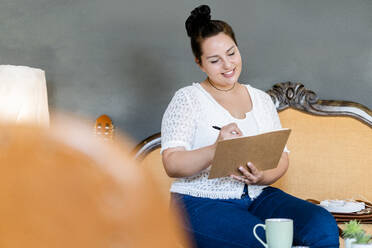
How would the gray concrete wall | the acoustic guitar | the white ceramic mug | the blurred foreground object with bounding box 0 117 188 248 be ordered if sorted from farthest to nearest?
the gray concrete wall < the acoustic guitar < the white ceramic mug < the blurred foreground object with bounding box 0 117 188 248

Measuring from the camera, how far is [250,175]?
64.9 inches

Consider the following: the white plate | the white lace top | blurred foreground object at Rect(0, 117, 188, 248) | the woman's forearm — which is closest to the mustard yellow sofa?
the white plate

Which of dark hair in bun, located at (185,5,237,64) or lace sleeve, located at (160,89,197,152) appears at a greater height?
dark hair in bun, located at (185,5,237,64)

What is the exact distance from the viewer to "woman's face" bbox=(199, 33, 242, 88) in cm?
190

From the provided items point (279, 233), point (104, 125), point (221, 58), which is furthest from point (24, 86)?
point (279, 233)

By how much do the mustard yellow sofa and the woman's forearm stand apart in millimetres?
898

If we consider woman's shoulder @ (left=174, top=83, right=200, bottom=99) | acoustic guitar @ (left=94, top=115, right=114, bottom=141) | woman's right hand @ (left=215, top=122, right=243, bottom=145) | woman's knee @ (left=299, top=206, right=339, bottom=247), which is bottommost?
woman's knee @ (left=299, top=206, right=339, bottom=247)

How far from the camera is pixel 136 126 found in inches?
108

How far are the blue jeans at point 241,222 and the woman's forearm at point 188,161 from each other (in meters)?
0.10

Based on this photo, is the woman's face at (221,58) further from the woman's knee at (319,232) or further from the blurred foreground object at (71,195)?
the blurred foreground object at (71,195)

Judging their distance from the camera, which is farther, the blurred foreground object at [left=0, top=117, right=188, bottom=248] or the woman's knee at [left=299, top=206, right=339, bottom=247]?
the woman's knee at [left=299, top=206, right=339, bottom=247]

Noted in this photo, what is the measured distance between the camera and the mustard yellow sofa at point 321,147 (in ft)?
8.59

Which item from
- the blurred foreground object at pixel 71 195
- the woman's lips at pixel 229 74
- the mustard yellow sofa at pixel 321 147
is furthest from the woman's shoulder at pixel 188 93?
the blurred foreground object at pixel 71 195

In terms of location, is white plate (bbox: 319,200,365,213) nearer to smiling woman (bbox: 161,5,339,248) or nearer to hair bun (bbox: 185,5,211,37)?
smiling woman (bbox: 161,5,339,248)
